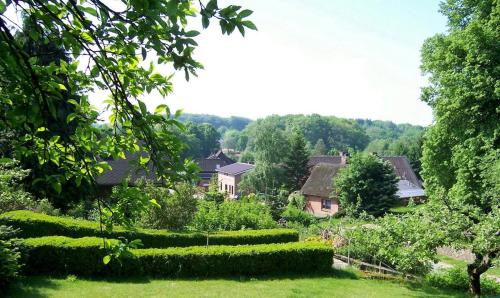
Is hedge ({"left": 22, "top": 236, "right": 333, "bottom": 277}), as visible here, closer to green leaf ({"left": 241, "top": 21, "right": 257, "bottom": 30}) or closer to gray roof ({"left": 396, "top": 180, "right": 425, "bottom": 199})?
green leaf ({"left": 241, "top": 21, "right": 257, "bottom": 30})

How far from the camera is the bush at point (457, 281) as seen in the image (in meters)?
15.7

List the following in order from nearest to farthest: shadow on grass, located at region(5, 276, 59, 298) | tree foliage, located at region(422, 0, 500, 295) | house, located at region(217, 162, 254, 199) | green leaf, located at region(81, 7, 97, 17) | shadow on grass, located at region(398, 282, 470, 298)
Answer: green leaf, located at region(81, 7, 97, 17)
shadow on grass, located at region(5, 276, 59, 298)
shadow on grass, located at region(398, 282, 470, 298)
tree foliage, located at region(422, 0, 500, 295)
house, located at region(217, 162, 254, 199)

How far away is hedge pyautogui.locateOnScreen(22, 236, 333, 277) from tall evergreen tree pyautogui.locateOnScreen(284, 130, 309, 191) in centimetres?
3466

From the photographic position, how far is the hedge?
1391 cm

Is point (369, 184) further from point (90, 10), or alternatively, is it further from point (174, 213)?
point (90, 10)

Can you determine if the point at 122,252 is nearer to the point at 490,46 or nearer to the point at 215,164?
the point at 490,46

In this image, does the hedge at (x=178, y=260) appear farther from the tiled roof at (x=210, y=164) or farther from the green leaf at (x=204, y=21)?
the tiled roof at (x=210, y=164)

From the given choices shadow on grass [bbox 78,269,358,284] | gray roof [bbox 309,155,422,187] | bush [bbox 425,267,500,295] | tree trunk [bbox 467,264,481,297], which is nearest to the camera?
tree trunk [bbox 467,264,481,297]

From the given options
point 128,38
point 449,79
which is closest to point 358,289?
point 449,79

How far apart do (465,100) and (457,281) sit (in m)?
8.73

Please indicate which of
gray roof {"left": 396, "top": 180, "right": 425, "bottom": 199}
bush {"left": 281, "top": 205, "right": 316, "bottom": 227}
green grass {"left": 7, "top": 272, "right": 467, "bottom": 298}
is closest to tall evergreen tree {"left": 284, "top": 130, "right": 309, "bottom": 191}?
gray roof {"left": 396, "top": 180, "right": 425, "bottom": 199}

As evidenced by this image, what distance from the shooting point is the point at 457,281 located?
53.2 ft

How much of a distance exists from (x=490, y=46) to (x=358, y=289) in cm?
1289

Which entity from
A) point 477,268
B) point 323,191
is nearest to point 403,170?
point 323,191
